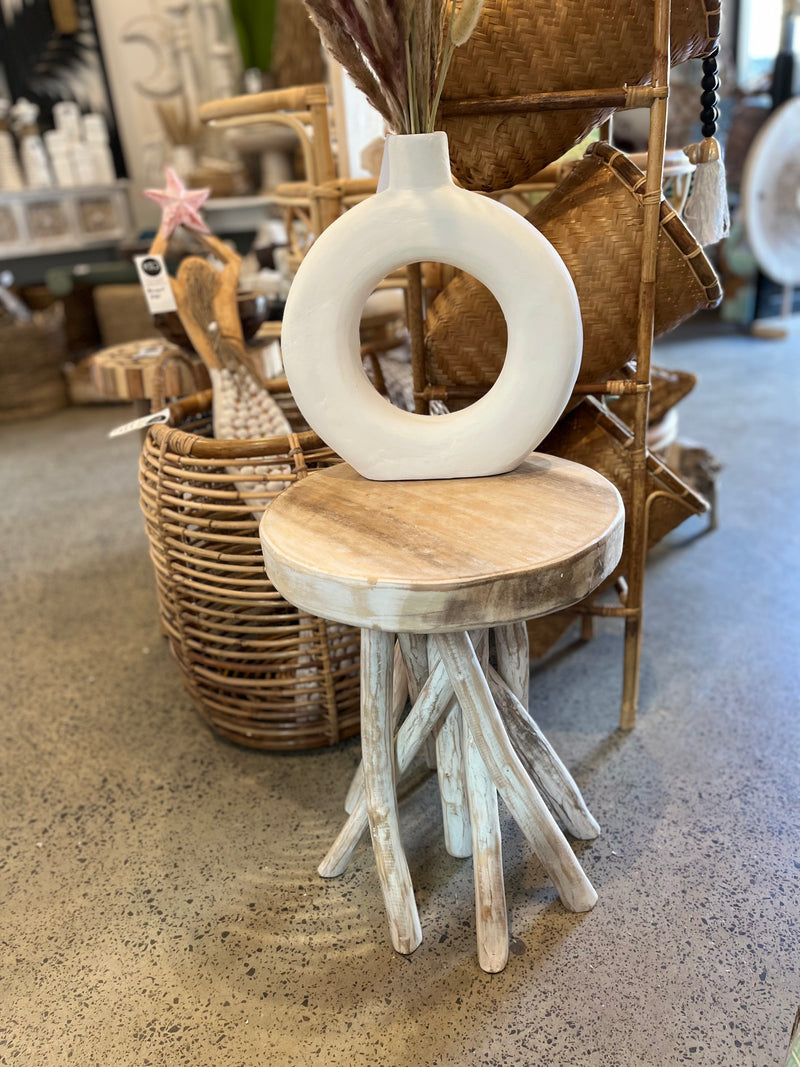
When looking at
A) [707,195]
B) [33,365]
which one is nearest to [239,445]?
[707,195]

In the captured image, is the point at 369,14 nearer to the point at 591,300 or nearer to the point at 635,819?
the point at 591,300

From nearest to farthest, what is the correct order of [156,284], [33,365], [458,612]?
[458,612]
[156,284]
[33,365]

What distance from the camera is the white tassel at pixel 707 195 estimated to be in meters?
1.15

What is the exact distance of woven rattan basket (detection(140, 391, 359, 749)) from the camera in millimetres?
1198

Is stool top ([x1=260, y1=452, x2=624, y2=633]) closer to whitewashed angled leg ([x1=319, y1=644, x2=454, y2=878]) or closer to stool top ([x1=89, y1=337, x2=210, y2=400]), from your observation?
whitewashed angled leg ([x1=319, y1=644, x2=454, y2=878])

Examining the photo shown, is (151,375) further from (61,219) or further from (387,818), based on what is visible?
(61,219)

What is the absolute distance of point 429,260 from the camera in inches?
35.5

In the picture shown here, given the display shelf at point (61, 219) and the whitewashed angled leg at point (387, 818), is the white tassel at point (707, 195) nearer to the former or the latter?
the whitewashed angled leg at point (387, 818)

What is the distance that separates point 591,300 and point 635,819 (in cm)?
76

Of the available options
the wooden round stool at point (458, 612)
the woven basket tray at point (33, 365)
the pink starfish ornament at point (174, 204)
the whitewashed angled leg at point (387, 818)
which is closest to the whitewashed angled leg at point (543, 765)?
the wooden round stool at point (458, 612)

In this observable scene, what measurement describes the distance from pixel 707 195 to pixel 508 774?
841mm

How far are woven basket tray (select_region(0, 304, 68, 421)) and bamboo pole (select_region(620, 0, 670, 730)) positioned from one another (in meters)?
3.07

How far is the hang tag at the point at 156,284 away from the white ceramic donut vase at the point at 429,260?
0.66 metres

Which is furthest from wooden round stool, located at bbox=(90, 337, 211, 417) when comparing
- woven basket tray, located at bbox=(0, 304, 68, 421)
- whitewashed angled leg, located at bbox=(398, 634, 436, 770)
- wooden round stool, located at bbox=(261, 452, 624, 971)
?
woven basket tray, located at bbox=(0, 304, 68, 421)
